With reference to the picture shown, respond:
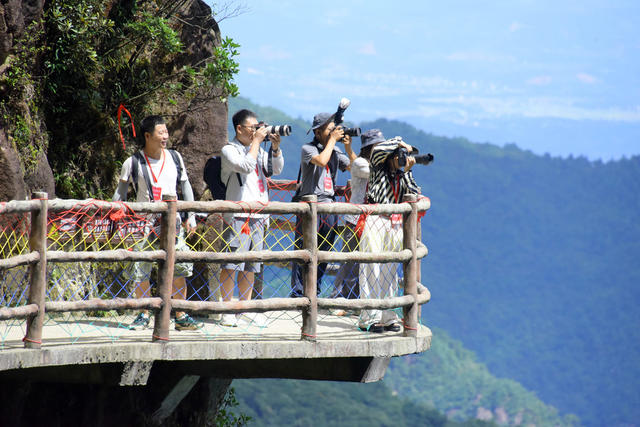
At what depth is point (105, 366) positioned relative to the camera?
25.1 feet

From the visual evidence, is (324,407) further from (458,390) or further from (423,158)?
(423,158)

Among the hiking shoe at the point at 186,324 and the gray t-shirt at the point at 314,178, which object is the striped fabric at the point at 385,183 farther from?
the hiking shoe at the point at 186,324

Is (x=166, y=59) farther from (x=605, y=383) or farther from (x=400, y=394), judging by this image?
(x=605, y=383)

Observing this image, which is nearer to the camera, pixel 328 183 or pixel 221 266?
pixel 221 266

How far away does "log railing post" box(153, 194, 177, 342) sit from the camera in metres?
7.28

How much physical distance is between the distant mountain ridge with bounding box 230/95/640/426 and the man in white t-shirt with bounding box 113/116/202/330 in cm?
9364

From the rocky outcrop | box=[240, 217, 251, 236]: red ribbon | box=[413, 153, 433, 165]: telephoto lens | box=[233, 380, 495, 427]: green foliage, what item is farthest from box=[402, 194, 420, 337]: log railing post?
box=[233, 380, 495, 427]: green foliage

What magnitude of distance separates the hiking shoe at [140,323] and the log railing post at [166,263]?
0.72m

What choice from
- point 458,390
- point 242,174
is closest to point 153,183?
point 242,174

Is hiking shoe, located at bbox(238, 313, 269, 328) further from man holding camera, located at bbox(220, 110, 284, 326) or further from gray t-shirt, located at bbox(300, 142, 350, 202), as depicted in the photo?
gray t-shirt, located at bbox(300, 142, 350, 202)

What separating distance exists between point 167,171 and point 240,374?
5.91 ft

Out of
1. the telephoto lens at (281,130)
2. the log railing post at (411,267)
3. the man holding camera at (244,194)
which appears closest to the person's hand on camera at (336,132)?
the telephoto lens at (281,130)

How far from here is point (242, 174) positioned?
8.38m

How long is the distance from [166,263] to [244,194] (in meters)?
1.28
